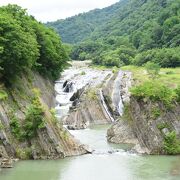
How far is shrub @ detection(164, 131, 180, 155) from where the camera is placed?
5703 centimetres

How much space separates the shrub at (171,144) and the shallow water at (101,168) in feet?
3.91

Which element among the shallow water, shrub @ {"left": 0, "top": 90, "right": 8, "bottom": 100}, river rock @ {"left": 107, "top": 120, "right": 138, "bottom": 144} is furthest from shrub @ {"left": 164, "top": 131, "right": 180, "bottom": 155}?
shrub @ {"left": 0, "top": 90, "right": 8, "bottom": 100}

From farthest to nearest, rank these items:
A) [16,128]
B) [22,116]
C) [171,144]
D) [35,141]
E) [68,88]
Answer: [68,88] < [22,116] < [171,144] < [16,128] < [35,141]

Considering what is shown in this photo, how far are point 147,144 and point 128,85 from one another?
3614cm

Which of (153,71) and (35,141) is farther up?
(153,71)

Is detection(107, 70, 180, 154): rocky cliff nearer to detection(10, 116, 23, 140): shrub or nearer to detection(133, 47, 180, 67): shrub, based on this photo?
detection(10, 116, 23, 140): shrub

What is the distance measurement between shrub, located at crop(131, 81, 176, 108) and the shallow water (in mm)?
7369

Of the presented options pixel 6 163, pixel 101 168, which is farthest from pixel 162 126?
pixel 6 163

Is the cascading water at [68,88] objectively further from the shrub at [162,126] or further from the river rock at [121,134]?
the shrub at [162,126]

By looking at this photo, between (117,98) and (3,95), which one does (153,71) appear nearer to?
(117,98)

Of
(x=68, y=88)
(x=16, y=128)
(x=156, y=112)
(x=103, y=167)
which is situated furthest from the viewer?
(x=68, y=88)

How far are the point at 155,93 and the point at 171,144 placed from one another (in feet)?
22.5

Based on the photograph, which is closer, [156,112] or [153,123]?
[153,123]

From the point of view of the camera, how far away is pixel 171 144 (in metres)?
57.4
